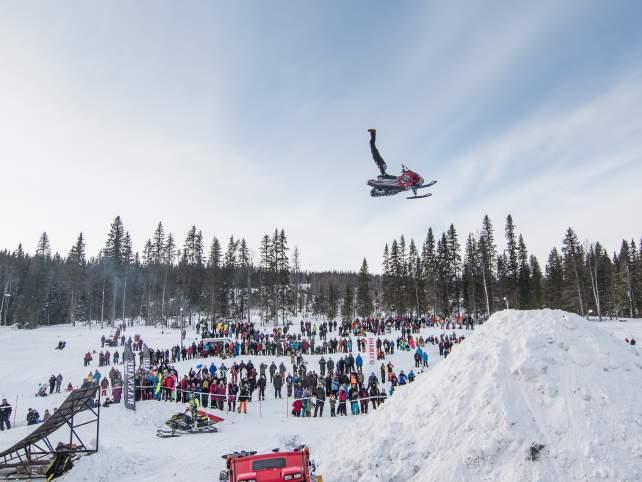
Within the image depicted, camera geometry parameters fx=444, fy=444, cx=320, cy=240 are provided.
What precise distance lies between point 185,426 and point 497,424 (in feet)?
40.1

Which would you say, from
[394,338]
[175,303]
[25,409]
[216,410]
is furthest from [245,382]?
[175,303]

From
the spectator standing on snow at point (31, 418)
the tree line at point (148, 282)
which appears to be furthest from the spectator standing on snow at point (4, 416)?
the tree line at point (148, 282)

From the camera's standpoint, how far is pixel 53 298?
256 feet

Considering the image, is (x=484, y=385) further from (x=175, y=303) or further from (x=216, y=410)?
(x=175, y=303)

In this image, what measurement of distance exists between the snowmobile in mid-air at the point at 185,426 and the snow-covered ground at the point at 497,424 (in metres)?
1.60

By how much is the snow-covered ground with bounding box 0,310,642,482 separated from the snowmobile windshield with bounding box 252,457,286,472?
91.3 inches

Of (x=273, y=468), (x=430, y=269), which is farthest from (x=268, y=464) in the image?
(x=430, y=269)

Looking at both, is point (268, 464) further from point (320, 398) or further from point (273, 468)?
point (320, 398)

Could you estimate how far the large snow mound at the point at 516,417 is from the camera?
26.5 ft

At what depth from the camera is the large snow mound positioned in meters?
8.06

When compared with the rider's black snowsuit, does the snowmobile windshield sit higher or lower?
lower

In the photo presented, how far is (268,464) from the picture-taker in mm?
7484

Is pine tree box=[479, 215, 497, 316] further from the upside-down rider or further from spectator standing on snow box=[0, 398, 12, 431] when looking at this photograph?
spectator standing on snow box=[0, 398, 12, 431]

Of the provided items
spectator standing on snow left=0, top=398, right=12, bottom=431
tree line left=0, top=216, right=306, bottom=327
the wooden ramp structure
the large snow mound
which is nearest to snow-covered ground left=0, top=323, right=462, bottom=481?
spectator standing on snow left=0, top=398, right=12, bottom=431
